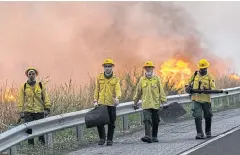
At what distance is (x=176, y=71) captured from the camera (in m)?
22.6

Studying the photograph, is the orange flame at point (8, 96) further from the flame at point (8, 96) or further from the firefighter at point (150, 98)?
the firefighter at point (150, 98)

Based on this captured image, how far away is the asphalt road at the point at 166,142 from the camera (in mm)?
10062

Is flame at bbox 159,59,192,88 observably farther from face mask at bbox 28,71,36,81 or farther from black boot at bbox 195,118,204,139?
face mask at bbox 28,71,36,81

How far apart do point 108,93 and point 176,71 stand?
11769 millimetres

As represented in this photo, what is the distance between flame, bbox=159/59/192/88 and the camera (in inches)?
805

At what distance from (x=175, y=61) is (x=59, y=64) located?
713 centimetres

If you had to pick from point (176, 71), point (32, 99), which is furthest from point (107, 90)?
point (176, 71)

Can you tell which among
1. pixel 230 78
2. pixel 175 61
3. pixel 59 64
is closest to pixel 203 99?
pixel 175 61

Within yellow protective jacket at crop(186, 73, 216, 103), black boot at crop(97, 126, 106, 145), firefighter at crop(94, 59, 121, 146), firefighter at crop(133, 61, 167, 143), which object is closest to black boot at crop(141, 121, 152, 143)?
firefighter at crop(133, 61, 167, 143)

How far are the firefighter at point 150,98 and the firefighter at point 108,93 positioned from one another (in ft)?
2.53

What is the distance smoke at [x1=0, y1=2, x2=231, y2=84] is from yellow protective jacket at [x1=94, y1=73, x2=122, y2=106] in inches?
641

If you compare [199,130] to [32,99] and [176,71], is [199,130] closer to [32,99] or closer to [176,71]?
[32,99]

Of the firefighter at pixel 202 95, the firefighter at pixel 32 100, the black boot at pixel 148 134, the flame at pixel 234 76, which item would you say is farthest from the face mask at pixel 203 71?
the flame at pixel 234 76

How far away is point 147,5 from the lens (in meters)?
30.6
